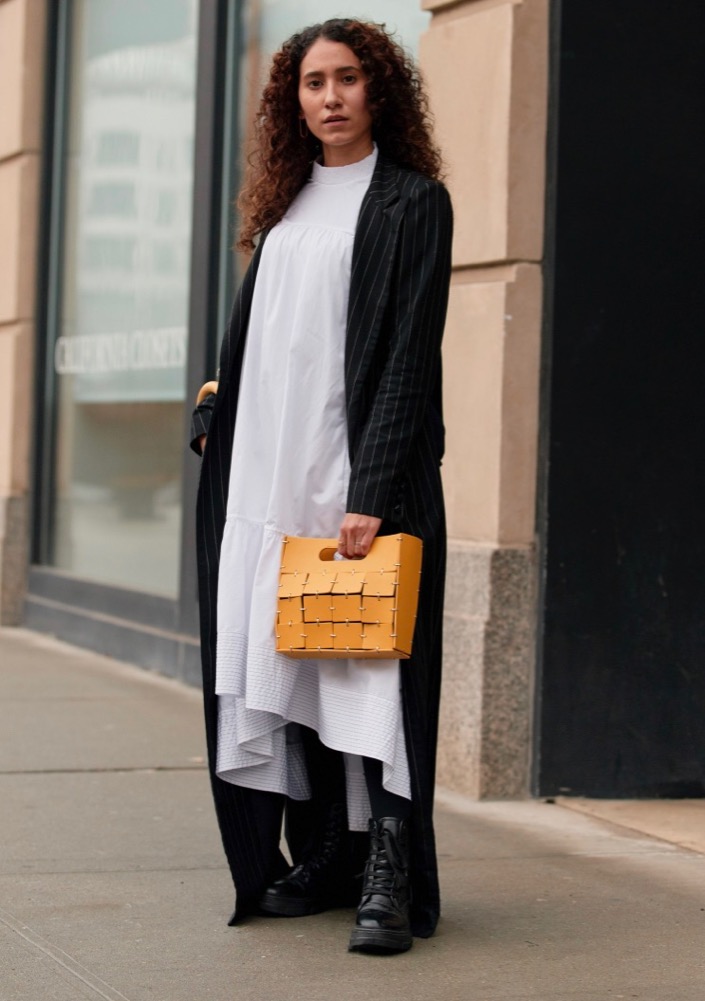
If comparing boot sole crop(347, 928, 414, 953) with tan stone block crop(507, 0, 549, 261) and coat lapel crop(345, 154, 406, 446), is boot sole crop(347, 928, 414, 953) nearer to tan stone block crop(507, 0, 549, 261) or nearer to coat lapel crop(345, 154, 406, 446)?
coat lapel crop(345, 154, 406, 446)

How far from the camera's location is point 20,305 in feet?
31.9

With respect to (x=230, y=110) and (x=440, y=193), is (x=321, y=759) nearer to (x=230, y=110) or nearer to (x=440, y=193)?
(x=440, y=193)

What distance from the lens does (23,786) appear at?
5.47m

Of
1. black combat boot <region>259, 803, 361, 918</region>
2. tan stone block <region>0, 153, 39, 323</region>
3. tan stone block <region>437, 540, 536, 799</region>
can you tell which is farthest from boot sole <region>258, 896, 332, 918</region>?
tan stone block <region>0, 153, 39, 323</region>

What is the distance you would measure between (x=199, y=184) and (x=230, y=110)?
359 millimetres

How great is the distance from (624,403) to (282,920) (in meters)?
2.14

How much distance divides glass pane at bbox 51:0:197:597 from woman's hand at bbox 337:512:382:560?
4.53m

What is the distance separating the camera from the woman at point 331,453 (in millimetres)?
3713

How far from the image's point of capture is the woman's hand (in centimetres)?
366

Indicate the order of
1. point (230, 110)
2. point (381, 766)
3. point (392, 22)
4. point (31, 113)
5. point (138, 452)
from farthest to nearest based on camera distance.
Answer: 1. point (31, 113)
2. point (138, 452)
3. point (230, 110)
4. point (392, 22)
5. point (381, 766)

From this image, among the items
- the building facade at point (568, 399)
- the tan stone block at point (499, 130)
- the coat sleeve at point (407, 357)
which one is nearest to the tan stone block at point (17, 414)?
the building facade at point (568, 399)

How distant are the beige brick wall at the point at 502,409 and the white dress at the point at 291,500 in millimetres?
1536

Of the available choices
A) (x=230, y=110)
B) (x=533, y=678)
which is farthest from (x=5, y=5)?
(x=533, y=678)

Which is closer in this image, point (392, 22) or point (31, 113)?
point (392, 22)
